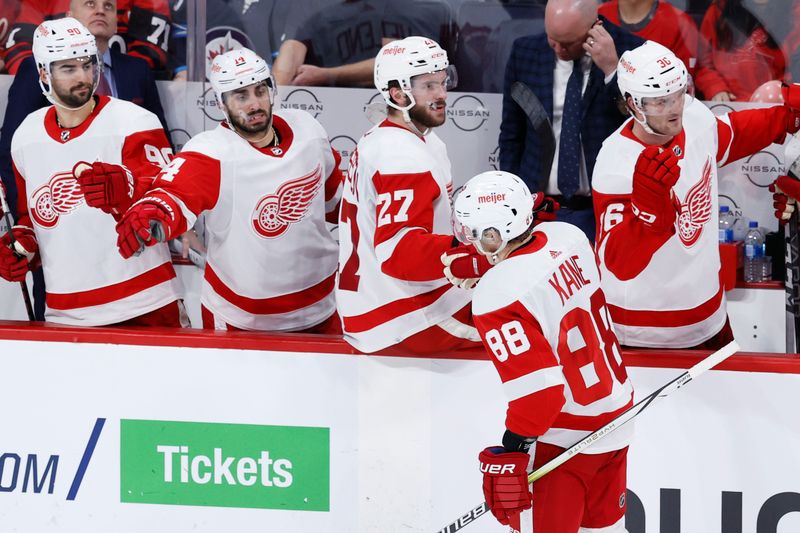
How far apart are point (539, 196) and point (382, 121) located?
56 centimetres

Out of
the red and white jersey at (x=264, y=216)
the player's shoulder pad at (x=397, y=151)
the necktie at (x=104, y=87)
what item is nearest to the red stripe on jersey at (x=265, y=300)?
the red and white jersey at (x=264, y=216)

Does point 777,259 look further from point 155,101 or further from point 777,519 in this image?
point 155,101

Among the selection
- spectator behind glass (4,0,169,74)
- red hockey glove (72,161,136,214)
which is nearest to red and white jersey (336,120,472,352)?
red hockey glove (72,161,136,214)

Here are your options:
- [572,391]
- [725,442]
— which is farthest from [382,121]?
[725,442]

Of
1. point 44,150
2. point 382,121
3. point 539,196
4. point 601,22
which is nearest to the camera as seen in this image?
point 539,196

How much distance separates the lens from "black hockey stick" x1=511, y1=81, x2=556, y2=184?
13.7ft

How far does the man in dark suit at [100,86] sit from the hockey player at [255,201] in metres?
0.98

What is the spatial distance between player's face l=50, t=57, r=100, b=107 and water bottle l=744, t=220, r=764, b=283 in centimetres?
246

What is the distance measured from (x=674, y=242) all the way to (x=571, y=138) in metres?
0.95

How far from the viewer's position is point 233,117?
3459 millimetres

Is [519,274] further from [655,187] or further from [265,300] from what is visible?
[265,300]

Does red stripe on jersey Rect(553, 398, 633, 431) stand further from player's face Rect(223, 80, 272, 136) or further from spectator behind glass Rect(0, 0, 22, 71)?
spectator behind glass Rect(0, 0, 22, 71)

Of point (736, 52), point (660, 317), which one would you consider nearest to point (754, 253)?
point (736, 52)

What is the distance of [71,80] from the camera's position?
3.49 meters
